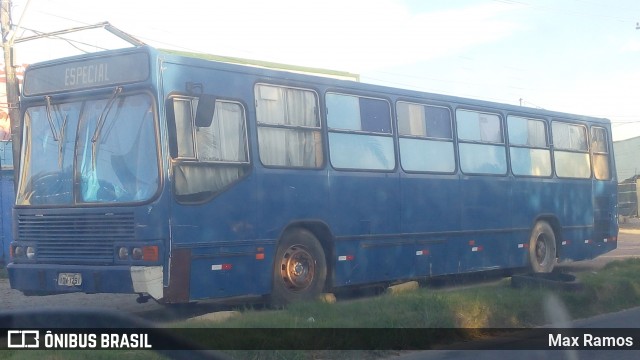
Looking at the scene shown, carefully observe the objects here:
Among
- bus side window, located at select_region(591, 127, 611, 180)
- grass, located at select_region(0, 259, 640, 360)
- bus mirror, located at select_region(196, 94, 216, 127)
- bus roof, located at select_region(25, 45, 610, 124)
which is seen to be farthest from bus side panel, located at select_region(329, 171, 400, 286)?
bus side window, located at select_region(591, 127, 611, 180)

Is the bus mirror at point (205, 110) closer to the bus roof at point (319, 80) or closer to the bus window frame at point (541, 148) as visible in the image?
the bus roof at point (319, 80)

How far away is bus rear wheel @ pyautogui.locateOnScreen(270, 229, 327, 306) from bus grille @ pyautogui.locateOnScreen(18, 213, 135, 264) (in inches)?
86.9

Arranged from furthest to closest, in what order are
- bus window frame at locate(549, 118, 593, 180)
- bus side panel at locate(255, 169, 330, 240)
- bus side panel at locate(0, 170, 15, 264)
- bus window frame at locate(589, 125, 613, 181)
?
bus side panel at locate(0, 170, 15, 264), bus window frame at locate(589, 125, 613, 181), bus window frame at locate(549, 118, 593, 180), bus side panel at locate(255, 169, 330, 240)

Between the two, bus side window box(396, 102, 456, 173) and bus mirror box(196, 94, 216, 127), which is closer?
bus mirror box(196, 94, 216, 127)

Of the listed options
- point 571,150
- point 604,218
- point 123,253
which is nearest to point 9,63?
point 123,253

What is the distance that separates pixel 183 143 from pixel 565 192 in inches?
378

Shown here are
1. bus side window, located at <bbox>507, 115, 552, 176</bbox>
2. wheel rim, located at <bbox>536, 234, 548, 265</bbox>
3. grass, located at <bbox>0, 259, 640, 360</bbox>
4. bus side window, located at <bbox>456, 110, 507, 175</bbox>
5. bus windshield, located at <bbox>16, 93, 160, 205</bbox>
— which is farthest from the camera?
A: wheel rim, located at <bbox>536, 234, 548, 265</bbox>

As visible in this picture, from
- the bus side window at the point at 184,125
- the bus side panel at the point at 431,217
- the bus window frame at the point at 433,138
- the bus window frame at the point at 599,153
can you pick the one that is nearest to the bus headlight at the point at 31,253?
the bus side window at the point at 184,125

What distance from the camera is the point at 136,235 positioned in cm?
895

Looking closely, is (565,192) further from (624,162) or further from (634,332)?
(624,162)

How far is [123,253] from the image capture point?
8.98m

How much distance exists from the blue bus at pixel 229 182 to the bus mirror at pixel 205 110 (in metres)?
0.01

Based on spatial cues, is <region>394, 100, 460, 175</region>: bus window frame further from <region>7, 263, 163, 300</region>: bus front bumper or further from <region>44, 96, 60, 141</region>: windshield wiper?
<region>44, 96, 60, 141</region>: windshield wiper

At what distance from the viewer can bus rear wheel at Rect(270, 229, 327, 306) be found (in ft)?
33.9
